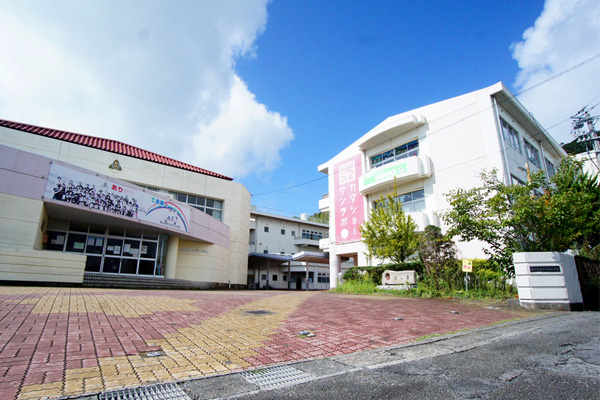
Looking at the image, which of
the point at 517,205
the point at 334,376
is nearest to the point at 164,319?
the point at 334,376

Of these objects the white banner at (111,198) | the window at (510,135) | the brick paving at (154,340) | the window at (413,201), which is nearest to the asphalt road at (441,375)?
the brick paving at (154,340)

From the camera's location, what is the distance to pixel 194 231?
20766 millimetres

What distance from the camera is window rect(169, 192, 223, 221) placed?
23.4 meters

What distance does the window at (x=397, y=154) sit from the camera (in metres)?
22.5

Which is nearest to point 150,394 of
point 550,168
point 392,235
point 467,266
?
point 467,266

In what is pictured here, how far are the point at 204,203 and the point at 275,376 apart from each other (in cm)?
2290

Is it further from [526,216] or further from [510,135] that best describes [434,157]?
[526,216]

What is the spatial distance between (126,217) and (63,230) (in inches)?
144

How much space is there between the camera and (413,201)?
71.6 ft

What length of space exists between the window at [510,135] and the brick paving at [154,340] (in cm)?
1645

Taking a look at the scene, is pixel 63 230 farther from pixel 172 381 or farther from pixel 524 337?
pixel 524 337

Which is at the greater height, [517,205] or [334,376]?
[517,205]

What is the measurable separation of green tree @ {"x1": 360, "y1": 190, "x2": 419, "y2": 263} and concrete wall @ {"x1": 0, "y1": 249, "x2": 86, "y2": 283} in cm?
1548

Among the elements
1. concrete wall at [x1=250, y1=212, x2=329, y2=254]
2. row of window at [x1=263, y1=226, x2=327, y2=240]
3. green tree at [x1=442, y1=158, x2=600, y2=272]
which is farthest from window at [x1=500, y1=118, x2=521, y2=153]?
row of window at [x1=263, y1=226, x2=327, y2=240]
